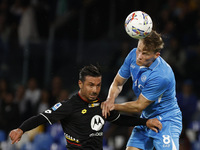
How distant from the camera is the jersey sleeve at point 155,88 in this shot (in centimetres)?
493

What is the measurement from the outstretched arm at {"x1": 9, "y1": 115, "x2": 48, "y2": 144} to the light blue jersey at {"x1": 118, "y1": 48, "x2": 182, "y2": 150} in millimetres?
1225

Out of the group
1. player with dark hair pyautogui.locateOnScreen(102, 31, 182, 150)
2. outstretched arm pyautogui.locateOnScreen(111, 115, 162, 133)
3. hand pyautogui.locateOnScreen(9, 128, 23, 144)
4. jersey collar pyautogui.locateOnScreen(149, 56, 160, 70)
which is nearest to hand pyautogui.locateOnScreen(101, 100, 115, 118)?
player with dark hair pyautogui.locateOnScreen(102, 31, 182, 150)

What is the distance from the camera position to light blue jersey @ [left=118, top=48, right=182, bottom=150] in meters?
4.95

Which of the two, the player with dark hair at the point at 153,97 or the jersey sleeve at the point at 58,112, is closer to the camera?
the jersey sleeve at the point at 58,112

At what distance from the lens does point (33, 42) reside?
10.6 metres

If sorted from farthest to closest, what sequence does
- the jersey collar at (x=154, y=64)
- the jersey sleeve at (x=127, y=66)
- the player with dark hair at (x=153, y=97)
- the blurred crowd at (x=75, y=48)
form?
the blurred crowd at (x=75, y=48)
the jersey sleeve at (x=127, y=66)
the jersey collar at (x=154, y=64)
the player with dark hair at (x=153, y=97)

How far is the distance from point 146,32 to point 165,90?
708 mm

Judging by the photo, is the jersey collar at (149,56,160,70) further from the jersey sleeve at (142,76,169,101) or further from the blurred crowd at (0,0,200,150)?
the blurred crowd at (0,0,200,150)

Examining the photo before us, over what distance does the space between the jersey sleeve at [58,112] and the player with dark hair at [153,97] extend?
388mm

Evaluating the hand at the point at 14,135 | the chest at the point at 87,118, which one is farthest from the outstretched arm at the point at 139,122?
the hand at the point at 14,135

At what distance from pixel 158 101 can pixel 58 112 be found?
3.90 ft

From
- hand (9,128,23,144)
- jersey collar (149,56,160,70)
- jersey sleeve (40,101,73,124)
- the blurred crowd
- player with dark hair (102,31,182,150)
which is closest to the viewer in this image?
hand (9,128,23,144)

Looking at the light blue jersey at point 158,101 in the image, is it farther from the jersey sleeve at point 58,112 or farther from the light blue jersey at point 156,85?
the jersey sleeve at point 58,112

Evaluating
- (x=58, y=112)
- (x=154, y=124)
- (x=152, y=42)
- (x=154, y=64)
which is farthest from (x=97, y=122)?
(x=152, y=42)
